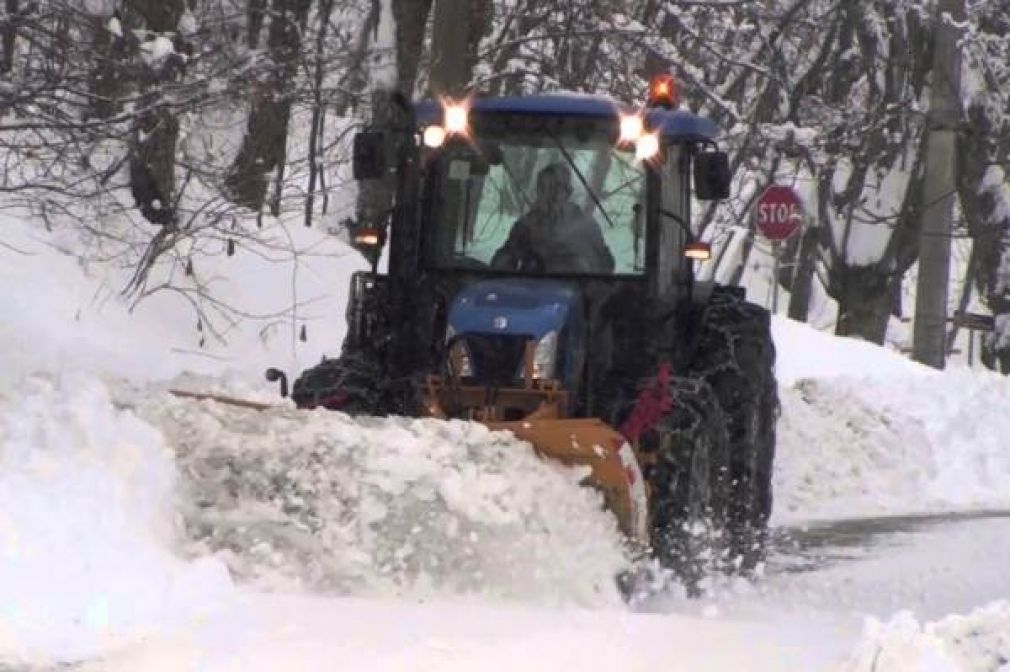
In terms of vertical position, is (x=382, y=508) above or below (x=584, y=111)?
below

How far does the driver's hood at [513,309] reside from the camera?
329 inches

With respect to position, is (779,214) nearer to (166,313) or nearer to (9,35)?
(166,313)

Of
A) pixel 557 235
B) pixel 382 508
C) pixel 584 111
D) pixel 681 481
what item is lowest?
pixel 382 508

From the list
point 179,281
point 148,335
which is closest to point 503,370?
point 148,335

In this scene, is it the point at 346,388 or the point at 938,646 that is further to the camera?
the point at 346,388

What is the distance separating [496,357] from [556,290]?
590 mm

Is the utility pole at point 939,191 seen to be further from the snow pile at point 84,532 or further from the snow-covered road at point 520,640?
the snow pile at point 84,532

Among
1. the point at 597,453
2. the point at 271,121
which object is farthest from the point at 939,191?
the point at 597,453

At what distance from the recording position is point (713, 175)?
29.9 ft

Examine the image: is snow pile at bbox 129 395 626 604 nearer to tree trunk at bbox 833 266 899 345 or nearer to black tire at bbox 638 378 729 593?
black tire at bbox 638 378 729 593

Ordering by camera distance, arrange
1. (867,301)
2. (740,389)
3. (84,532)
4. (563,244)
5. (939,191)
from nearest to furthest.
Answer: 1. (84,532)
2. (563,244)
3. (740,389)
4. (939,191)
5. (867,301)

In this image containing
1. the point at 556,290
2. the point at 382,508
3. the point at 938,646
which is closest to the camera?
the point at 938,646

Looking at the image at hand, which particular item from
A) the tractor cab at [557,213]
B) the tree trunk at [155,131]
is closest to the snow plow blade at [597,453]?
the tractor cab at [557,213]

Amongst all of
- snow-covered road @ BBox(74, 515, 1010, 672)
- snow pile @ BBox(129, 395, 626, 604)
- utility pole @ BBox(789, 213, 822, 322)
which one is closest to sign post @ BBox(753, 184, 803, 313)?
snow-covered road @ BBox(74, 515, 1010, 672)
